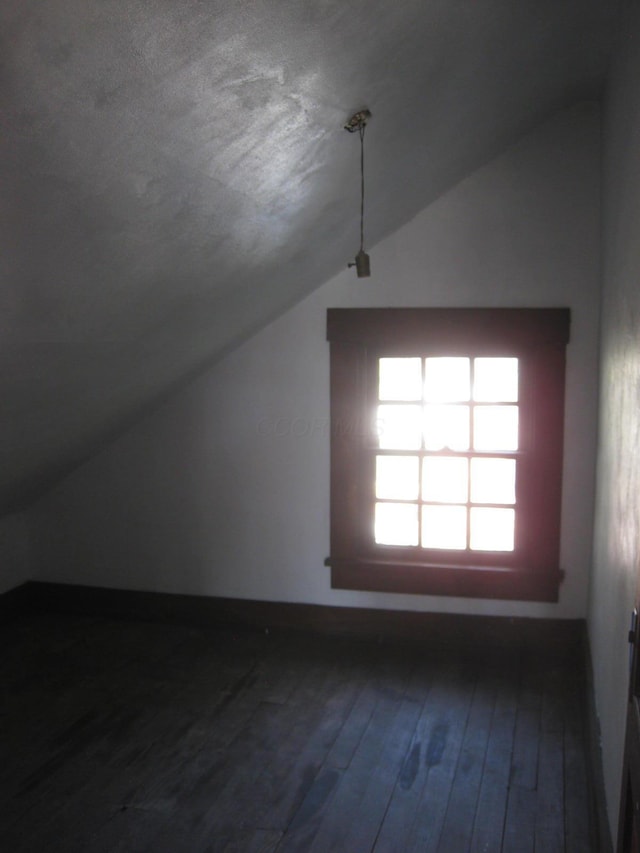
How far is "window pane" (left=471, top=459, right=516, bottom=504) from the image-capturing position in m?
4.77

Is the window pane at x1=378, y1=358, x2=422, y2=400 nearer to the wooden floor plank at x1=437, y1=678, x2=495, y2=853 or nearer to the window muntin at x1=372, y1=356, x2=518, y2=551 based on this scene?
the window muntin at x1=372, y1=356, x2=518, y2=551

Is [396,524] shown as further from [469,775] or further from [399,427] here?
[469,775]

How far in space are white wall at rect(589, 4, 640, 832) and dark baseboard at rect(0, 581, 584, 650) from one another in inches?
33.7

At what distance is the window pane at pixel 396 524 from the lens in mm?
4938

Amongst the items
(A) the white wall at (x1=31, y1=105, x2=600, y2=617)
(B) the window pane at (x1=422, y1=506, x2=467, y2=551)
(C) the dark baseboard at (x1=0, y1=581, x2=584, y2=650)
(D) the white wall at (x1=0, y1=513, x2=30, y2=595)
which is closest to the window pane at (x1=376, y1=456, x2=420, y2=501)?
(B) the window pane at (x1=422, y1=506, x2=467, y2=551)

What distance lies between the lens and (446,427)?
4.84m

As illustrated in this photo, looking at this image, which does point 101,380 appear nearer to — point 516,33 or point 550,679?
point 516,33

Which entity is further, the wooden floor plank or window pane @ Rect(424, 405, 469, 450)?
window pane @ Rect(424, 405, 469, 450)

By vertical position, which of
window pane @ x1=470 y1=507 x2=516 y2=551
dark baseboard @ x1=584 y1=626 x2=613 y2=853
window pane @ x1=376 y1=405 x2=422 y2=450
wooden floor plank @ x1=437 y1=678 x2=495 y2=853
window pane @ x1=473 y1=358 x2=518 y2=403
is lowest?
wooden floor plank @ x1=437 y1=678 x2=495 y2=853

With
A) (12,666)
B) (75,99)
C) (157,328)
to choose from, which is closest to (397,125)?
(157,328)

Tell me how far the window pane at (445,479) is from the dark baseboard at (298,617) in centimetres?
70

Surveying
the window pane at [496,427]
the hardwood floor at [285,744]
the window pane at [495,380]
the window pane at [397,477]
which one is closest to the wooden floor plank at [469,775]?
the hardwood floor at [285,744]

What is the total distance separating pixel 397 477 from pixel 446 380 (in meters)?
0.65

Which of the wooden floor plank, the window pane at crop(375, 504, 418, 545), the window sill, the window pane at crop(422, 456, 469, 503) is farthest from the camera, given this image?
the window pane at crop(375, 504, 418, 545)
